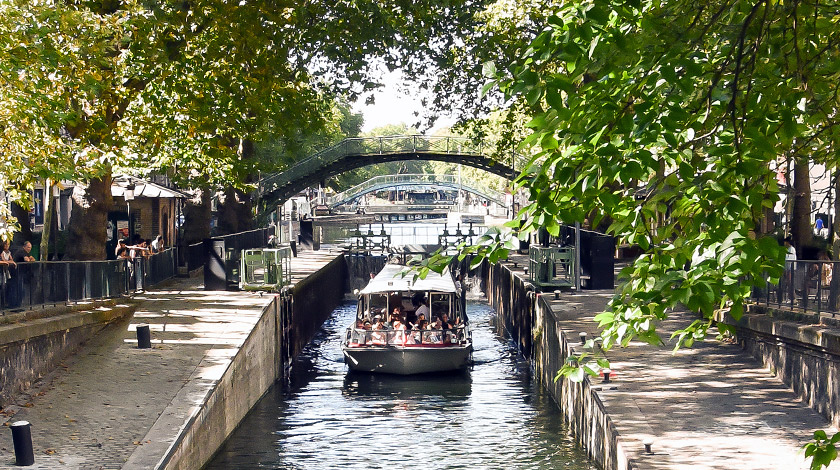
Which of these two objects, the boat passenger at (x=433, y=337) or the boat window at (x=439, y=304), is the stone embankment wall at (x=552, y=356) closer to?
the boat window at (x=439, y=304)

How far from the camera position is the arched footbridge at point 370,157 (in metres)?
56.4

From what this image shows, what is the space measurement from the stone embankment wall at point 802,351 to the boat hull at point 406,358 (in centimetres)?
885

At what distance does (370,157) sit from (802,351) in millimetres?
42379

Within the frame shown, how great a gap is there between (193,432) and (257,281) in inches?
627

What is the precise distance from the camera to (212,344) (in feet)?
76.0

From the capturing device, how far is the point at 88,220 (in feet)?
94.5

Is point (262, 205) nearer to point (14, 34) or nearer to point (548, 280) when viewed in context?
point (548, 280)

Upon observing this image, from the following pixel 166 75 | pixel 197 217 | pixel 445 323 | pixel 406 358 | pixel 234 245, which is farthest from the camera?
pixel 197 217

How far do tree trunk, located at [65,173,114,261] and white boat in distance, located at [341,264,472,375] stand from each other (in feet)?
23.7

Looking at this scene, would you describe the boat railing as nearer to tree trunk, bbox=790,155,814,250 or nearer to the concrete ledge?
the concrete ledge

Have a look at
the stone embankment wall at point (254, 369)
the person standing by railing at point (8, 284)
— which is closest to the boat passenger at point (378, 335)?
the stone embankment wall at point (254, 369)

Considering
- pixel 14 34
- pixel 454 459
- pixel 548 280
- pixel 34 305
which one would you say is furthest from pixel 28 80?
pixel 548 280

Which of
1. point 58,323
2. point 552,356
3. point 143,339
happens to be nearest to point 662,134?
point 58,323

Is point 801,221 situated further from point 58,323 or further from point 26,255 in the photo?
point 26,255
